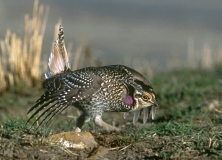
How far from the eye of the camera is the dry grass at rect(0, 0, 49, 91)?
9.69 metres

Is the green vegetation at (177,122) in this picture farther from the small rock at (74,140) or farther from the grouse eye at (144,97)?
the grouse eye at (144,97)

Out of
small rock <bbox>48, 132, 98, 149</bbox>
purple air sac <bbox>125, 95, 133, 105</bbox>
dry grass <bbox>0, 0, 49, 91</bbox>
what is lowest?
small rock <bbox>48, 132, 98, 149</bbox>

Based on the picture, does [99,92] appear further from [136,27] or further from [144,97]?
[136,27]

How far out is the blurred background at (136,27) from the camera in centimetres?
1569

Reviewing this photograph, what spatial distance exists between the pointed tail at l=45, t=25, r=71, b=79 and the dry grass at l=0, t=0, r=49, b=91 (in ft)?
7.55

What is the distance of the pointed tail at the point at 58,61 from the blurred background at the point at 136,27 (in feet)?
16.4

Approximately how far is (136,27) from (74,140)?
586 inches

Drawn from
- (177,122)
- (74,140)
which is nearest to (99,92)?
(74,140)

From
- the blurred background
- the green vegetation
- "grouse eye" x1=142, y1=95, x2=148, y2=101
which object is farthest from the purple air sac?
the blurred background

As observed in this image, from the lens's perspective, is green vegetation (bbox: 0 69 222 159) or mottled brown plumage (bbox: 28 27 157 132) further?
mottled brown plumage (bbox: 28 27 157 132)

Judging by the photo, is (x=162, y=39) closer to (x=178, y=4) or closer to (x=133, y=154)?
(x=178, y=4)

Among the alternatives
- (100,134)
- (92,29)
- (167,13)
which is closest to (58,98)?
(100,134)

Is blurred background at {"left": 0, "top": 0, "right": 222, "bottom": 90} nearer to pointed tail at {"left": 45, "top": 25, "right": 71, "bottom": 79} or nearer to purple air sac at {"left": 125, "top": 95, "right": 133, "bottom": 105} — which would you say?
pointed tail at {"left": 45, "top": 25, "right": 71, "bottom": 79}

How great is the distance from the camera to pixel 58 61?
7.23 metres
